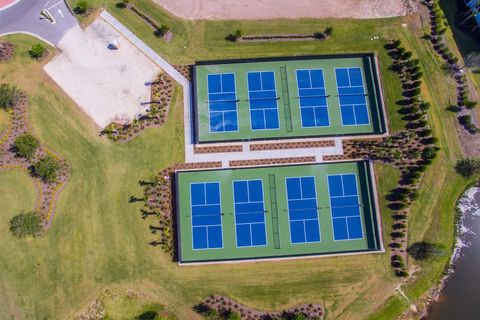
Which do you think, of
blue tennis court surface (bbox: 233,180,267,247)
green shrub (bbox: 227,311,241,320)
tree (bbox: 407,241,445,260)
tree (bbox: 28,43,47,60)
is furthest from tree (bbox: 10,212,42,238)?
tree (bbox: 407,241,445,260)

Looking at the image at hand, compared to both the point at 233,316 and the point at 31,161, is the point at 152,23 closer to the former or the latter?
the point at 31,161

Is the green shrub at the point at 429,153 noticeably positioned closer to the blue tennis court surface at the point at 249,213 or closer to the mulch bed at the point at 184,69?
the blue tennis court surface at the point at 249,213

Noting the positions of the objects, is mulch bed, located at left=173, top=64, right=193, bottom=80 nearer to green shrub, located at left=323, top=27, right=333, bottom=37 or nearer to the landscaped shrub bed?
the landscaped shrub bed

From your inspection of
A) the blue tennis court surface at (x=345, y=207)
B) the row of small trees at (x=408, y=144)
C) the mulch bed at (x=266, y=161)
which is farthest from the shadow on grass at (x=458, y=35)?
the mulch bed at (x=266, y=161)

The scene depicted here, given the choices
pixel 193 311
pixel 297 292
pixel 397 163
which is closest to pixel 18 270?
pixel 193 311

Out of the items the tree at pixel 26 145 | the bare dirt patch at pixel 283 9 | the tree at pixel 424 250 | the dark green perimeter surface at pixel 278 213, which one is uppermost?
the bare dirt patch at pixel 283 9

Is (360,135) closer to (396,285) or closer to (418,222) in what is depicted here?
(418,222)
